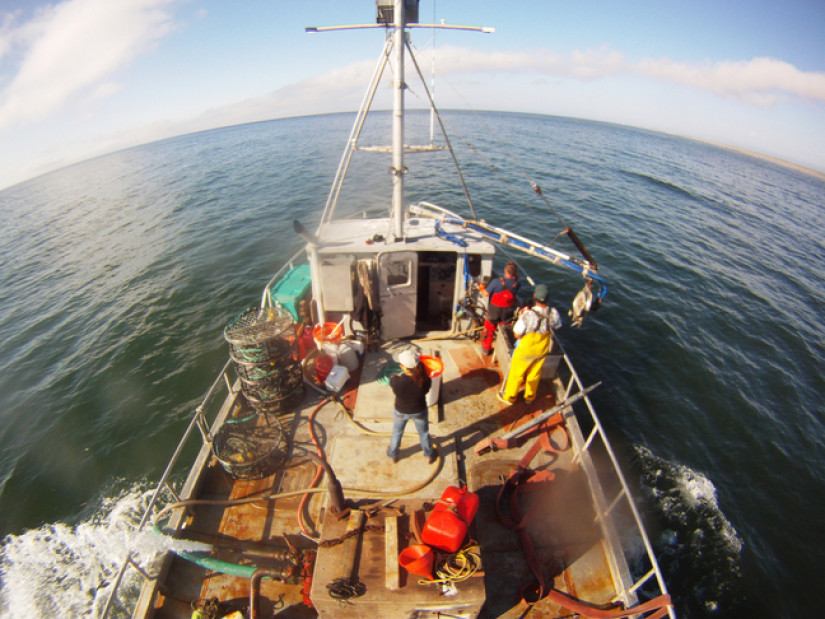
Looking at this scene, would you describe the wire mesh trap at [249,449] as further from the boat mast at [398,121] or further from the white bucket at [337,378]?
the boat mast at [398,121]

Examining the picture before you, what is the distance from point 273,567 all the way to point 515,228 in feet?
78.1

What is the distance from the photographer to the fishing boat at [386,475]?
11.9 feet

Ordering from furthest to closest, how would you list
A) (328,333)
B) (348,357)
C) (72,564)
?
(328,333) < (72,564) < (348,357)

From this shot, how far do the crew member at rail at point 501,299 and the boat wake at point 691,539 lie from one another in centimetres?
616

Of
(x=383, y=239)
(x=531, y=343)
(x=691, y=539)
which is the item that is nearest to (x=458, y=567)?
(x=531, y=343)

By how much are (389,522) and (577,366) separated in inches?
442

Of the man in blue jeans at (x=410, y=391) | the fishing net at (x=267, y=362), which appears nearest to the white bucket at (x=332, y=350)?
the fishing net at (x=267, y=362)

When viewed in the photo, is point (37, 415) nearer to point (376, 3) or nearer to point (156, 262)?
point (156, 262)

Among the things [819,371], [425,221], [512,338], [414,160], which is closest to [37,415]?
[425,221]

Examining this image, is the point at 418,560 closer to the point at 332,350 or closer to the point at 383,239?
the point at 332,350

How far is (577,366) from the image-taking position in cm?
1284

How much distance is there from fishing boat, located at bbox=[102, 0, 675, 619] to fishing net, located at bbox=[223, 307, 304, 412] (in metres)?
0.04

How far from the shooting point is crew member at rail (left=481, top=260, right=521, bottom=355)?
7457 millimetres

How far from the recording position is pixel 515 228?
2447 centimetres
